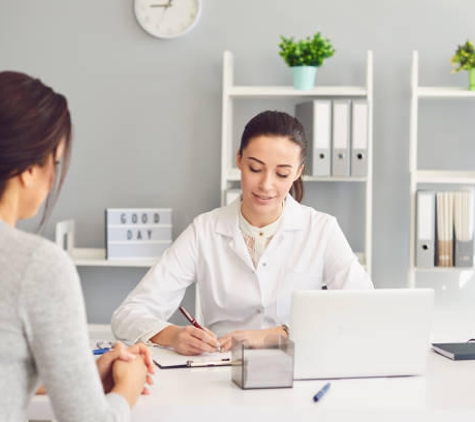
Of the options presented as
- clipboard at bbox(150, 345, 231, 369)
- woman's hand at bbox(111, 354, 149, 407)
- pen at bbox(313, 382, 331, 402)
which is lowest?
pen at bbox(313, 382, 331, 402)

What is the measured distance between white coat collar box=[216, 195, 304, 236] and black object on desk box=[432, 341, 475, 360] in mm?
585

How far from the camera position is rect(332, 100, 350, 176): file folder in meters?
3.49

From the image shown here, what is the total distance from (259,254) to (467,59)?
161 centimetres

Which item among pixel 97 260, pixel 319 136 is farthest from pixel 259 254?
pixel 97 260

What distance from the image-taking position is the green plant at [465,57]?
11.7 ft

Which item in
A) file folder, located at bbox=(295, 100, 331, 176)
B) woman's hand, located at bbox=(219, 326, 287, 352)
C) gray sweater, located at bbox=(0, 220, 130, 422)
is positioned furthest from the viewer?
file folder, located at bbox=(295, 100, 331, 176)

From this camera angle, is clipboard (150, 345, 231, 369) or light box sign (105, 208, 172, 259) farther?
light box sign (105, 208, 172, 259)

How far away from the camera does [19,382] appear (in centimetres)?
121

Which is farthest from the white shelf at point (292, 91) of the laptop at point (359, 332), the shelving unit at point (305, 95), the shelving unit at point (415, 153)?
the laptop at point (359, 332)

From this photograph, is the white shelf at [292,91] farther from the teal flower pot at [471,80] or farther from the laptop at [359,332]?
the laptop at [359,332]

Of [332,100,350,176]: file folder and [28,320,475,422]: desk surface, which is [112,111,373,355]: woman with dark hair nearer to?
[28,320,475,422]: desk surface

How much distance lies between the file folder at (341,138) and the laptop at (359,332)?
1.74 meters

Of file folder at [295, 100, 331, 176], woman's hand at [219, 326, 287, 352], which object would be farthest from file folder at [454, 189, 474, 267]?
woman's hand at [219, 326, 287, 352]

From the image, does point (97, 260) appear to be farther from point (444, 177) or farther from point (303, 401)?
point (303, 401)
